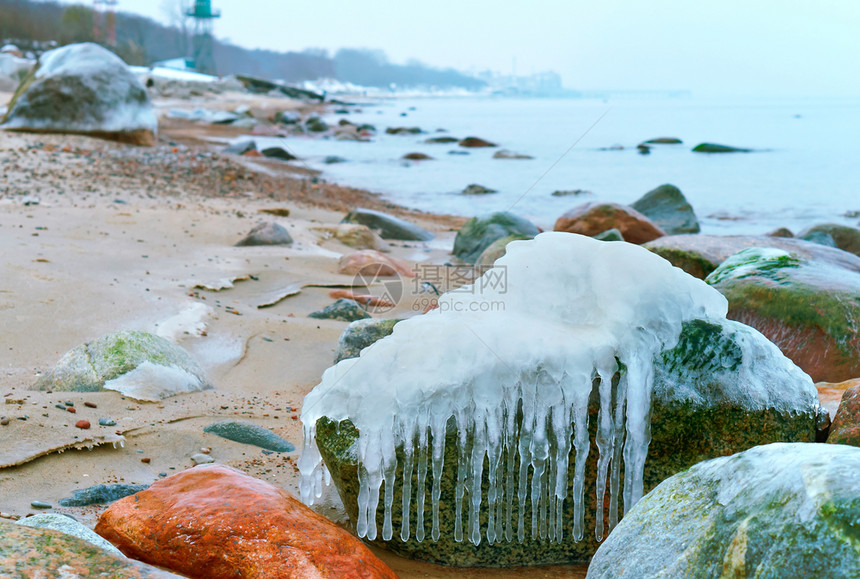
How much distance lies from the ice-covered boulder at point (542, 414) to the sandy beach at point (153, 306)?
0.60 feet

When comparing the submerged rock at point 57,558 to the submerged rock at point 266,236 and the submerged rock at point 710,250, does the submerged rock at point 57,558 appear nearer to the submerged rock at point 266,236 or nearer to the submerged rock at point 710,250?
the submerged rock at point 710,250

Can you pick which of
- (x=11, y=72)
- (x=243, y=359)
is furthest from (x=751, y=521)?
(x=11, y=72)

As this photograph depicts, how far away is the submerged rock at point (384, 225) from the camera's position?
28.5 ft

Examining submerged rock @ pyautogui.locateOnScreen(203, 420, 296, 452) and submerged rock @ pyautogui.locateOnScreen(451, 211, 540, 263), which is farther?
submerged rock @ pyautogui.locateOnScreen(451, 211, 540, 263)

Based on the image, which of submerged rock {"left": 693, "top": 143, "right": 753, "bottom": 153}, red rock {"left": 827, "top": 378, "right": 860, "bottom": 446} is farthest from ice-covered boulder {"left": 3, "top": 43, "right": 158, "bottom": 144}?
submerged rock {"left": 693, "top": 143, "right": 753, "bottom": 153}

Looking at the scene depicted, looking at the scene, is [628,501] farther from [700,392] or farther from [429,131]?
[429,131]

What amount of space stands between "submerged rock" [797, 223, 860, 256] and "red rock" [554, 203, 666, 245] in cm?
177

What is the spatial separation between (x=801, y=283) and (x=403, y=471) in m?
2.88

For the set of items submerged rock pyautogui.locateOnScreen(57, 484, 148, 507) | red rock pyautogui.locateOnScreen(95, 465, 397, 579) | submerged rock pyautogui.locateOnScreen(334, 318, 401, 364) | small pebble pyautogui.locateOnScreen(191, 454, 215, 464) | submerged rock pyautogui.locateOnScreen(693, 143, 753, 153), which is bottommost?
small pebble pyautogui.locateOnScreen(191, 454, 215, 464)

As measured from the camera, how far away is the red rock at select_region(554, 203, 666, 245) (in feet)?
27.3

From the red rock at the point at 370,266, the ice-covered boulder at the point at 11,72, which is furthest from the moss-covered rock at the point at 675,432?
the ice-covered boulder at the point at 11,72

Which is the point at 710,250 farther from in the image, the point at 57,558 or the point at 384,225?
the point at 57,558

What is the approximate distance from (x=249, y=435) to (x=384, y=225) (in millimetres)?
5818

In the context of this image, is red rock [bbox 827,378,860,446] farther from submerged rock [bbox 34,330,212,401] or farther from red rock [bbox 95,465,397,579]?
submerged rock [bbox 34,330,212,401]
